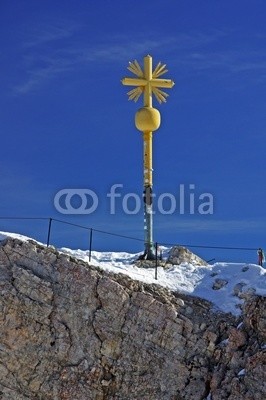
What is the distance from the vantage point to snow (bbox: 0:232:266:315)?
1099 inches

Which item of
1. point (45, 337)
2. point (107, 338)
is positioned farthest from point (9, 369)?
point (107, 338)

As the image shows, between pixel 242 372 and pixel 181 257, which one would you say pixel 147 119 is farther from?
pixel 242 372

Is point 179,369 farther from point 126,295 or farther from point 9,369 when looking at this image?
point 9,369

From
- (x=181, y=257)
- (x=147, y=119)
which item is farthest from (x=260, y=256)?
(x=147, y=119)

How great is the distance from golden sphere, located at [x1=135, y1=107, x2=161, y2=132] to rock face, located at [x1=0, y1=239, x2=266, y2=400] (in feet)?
26.9

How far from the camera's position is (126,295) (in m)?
26.7

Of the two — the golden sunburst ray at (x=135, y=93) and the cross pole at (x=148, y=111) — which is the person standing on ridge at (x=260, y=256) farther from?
the golden sunburst ray at (x=135, y=93)

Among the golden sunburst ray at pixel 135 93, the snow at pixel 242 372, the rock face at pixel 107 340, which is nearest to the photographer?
the snow at pixel 242 372

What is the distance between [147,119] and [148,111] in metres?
0.33

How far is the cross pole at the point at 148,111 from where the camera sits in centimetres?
3322

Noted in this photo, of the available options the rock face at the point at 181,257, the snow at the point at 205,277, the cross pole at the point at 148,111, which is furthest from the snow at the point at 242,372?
the cross pole at the point at 148,111

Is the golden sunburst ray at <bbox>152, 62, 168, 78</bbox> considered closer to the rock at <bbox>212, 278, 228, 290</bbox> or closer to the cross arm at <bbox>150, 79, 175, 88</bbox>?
the cross arm at <bbox>150, 79, 175, 88</bbox>

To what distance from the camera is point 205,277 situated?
1174 inches

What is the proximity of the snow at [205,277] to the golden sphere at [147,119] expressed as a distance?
5.60 metres
